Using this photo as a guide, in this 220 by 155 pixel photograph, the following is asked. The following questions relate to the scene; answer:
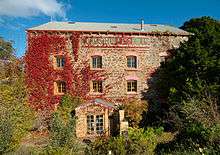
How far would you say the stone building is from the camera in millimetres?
33125

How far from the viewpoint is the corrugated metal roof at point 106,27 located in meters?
33.5

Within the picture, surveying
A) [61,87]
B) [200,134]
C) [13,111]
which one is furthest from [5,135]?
[61,87]

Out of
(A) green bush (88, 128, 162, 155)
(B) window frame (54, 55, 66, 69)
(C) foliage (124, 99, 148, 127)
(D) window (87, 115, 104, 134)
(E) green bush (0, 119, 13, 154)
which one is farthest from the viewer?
(B) window frame (54, 55, 66, 69)

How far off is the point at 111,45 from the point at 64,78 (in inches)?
196

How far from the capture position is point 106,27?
114ft

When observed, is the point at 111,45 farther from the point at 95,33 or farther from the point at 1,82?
the point at 1,82

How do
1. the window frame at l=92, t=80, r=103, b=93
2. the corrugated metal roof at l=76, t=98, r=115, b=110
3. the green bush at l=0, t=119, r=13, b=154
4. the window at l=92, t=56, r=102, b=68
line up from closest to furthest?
the green bush at l=0, t=119, r=13, b=154 → the corrugated metal roof at l=76, t=98, r=115, b=110 → the window at l=92, t=56, r=102, b=68 → the window frame at l=92, t=80, r=103, b=93

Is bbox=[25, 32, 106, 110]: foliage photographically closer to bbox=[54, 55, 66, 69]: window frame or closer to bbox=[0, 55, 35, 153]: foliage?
bbox=[54, 55, 66, 69]: window frame

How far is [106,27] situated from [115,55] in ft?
10.0

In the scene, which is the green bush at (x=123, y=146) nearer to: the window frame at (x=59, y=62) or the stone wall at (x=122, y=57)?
the stone wall at (x=122, y=57)

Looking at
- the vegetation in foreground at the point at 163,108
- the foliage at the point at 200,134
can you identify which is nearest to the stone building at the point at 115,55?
the vegetation in foreground at the point at 163,108

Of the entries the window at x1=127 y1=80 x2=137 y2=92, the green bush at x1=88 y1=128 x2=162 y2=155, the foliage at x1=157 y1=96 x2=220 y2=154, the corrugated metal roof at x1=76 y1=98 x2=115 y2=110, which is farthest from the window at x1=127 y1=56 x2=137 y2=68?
the green bush at x1=88 y1=128 x2=162 y2=155

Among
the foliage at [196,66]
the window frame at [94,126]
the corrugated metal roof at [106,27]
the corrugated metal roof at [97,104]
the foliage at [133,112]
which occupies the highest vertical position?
the corrugated metal roof at [106,27]

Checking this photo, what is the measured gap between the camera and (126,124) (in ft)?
95.9
